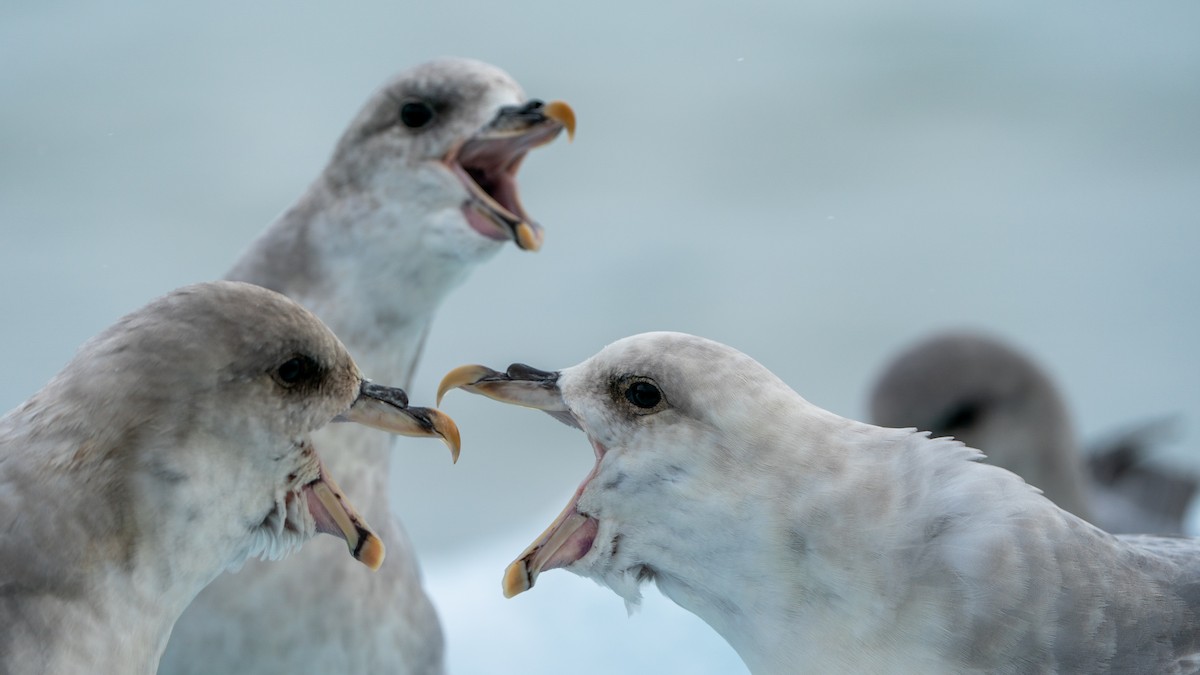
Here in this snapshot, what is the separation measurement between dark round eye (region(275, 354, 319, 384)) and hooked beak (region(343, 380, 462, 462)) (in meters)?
0.12

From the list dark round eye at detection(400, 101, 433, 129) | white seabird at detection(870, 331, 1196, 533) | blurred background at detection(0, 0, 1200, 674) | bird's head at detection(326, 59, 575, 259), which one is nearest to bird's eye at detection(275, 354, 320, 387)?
bird's head at detection(326, 59, 575, 259)

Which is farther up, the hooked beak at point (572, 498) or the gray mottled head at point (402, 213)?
the gray mottled head at point (402, 213)

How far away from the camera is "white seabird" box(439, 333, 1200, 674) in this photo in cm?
192

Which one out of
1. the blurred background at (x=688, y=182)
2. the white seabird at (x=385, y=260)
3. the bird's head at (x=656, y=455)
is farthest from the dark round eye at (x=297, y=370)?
the blurred background at (x=688, y=182)

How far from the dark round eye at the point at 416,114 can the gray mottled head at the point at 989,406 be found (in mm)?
1853

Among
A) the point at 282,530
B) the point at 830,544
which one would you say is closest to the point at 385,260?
the point at 282,530

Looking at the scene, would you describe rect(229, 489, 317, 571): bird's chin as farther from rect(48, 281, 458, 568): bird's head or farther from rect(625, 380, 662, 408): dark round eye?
rect(625, 380, 662, 408): dark round eye

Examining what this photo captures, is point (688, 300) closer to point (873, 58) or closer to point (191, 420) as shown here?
point (873, 58)

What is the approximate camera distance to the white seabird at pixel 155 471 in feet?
5.88

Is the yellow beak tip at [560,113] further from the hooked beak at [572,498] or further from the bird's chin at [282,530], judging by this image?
the bird's chin at [282,530]

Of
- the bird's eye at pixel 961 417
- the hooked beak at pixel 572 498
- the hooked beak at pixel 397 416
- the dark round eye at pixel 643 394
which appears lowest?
the hooked beak at pixel 397 416

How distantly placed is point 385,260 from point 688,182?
447cm

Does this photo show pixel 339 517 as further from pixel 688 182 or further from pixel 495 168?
pixel 688 182

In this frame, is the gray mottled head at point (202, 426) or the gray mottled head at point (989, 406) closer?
the gray mottled head at point (202, 426)
